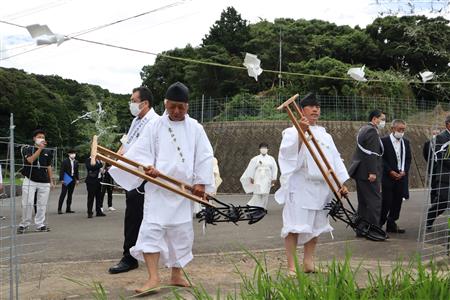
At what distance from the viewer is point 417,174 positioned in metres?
22.7

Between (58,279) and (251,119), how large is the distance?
19477 mm

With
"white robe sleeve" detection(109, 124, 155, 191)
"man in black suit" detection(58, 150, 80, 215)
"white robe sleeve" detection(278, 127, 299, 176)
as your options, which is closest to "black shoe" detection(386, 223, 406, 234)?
"white robe sleeve" detection(278, 127, 299, 176)

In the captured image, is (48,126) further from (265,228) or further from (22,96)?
(265,228)

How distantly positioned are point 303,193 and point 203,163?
118 centimetres

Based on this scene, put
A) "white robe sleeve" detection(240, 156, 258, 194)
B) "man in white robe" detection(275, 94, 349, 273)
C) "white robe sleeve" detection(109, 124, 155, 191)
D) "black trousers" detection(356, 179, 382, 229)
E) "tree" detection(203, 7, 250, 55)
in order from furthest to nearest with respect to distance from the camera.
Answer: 1. "tree" detection(203, 7, 250, 55)
2. "white robe sleeve" detection(240, 156, 258, 194)
3. "black trousers" detection(356, 179, 382, 229)
4. "man in white robe" detection(275, 94, 349, 273)
5. "white robe sleeve" detection(109, 124, 155, 191)

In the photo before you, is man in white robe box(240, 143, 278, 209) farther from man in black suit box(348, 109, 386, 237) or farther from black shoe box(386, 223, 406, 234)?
man in black suit box(348, 109, 386, 237)

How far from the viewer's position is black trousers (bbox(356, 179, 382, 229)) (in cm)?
810

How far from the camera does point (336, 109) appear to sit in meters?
24.7

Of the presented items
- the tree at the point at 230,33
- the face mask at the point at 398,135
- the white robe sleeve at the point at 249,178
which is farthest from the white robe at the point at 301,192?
the tree at the point at 230,33

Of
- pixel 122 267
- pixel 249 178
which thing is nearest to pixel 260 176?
pixel 249 178

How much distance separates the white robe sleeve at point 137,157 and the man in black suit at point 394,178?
5204 millimetres

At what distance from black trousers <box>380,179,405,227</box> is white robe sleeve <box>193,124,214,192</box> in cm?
472

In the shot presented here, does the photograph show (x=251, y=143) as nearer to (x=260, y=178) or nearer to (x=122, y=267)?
(x=260, y=178)

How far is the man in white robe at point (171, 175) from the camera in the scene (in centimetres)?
472
